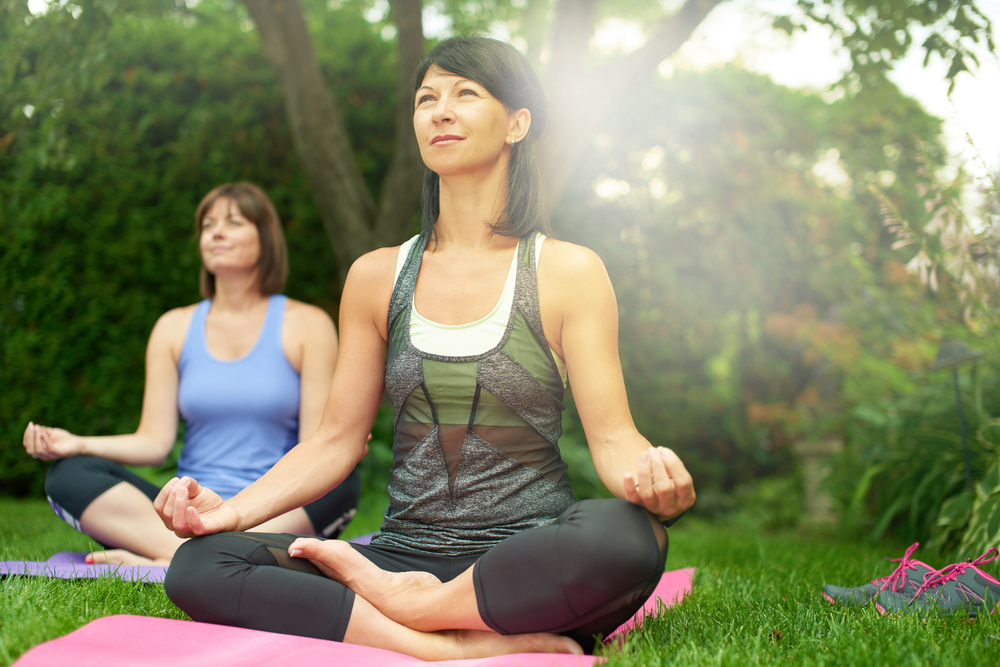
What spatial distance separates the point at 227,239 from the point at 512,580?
2.08 m

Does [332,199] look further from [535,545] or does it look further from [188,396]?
[535,545]

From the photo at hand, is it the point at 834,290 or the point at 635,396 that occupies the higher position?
the point at 834,290

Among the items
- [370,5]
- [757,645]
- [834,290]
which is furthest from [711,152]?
[757,645]

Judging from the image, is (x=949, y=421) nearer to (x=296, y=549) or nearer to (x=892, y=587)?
(x=892, y=587)

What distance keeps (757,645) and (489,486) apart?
67 centimetres

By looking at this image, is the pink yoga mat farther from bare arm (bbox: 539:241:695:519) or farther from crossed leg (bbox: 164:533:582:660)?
bare arm (bbox: 539:241:695:519)

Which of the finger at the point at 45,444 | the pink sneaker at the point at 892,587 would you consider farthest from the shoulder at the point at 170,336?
the pink sneaker at the point at 892,587

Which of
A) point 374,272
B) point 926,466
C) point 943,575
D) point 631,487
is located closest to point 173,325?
point 374,272

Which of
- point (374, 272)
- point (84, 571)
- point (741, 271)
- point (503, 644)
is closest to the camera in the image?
point (503, 644)

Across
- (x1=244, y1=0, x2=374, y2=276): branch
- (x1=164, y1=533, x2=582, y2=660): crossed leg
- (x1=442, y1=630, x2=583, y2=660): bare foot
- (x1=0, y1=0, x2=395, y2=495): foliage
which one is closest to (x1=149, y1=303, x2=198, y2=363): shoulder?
(x1=164, y1=533, x2=582, y2=660): crossed leg

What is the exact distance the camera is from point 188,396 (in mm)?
2771

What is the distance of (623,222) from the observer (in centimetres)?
613

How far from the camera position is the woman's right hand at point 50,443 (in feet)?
8.13

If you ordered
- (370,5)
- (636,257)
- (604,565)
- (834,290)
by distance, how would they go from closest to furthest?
(604,565) < (636,257) < (834,290) < (370,5)
